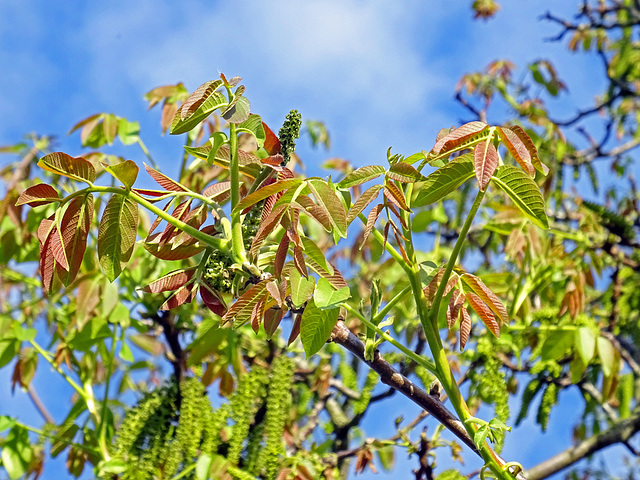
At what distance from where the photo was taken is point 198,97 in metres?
0.94

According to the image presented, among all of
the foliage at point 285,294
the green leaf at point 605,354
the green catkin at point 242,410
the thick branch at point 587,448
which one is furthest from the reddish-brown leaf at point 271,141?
the thick branch at point 587,448

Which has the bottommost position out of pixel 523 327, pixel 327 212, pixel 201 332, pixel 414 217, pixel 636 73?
pixel 327 212

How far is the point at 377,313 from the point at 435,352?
104 millimetres

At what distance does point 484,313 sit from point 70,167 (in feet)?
2.07

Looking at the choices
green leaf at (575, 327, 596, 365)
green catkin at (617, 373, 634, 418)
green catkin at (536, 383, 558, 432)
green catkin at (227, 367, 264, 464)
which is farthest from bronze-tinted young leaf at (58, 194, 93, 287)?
green catkin at (617, 373, 634, 418)

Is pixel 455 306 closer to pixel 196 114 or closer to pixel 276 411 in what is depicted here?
pixel 196 114

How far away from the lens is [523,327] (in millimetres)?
2105

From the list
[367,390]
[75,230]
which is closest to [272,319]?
[75,230]

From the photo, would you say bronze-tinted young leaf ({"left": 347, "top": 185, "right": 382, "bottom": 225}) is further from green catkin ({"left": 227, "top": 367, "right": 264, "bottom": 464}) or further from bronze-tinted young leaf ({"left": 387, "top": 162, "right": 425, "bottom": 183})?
green catkin ({"left": 227, "top": 367, "right": 264, "bottom": 464})

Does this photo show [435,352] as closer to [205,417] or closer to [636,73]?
[205,417]

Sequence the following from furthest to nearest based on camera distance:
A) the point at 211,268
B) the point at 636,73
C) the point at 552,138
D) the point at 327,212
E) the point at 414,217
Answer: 1. the point at 636,73
2. the point at 552,138
3. the point at 414,217
4. the point at 211,268
5. the point at 327,212

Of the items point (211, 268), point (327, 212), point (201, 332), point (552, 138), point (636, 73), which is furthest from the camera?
point (636, 73)

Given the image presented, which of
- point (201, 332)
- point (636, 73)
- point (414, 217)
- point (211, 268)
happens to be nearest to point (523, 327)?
point (414, 217)

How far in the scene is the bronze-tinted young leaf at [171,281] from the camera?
1.00m
